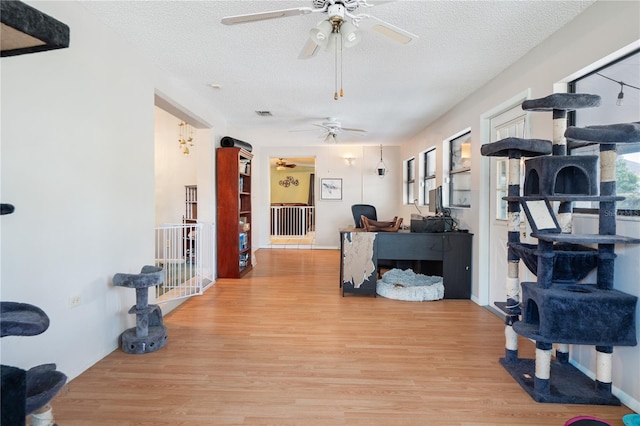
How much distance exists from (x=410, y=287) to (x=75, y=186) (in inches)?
142

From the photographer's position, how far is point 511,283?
98.3 inches

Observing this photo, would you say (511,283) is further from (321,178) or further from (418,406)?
(321,178)

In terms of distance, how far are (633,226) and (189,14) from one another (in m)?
3.19

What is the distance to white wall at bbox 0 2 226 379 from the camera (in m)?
1.90

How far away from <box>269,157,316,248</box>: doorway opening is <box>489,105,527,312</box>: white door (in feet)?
17.1

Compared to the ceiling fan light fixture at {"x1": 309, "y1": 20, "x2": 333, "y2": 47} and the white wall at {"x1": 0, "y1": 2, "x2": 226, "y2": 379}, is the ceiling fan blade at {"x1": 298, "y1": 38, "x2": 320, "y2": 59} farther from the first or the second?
the white wall at {"x1": 0, "y1": 2, "x2": 226, "y2": 379}

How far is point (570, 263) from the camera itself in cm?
221

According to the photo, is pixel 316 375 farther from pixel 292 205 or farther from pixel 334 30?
pixel 292 205

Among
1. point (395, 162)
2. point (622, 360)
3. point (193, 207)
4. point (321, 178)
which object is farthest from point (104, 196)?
point (395, 162)

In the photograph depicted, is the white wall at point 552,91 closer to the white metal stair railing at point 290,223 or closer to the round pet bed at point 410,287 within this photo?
the round pet bed at point 410,287

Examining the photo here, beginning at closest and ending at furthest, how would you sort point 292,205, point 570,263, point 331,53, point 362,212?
1. point 570,263
2. point 331,53
3. point 362,212
4. point 292,205

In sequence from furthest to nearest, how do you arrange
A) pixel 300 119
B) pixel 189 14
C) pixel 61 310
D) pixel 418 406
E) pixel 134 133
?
pixel 300 119 < pixel 134 133 < pixel 189 14 < pixel 61 310 < pixel 418 406

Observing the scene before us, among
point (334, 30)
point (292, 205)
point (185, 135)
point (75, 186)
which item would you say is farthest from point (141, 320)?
point (292, 205)

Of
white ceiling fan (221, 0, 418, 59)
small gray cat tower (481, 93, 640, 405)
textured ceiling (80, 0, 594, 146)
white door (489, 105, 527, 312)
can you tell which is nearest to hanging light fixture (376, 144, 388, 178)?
textured ceiling (80, 0, 594, 146)
